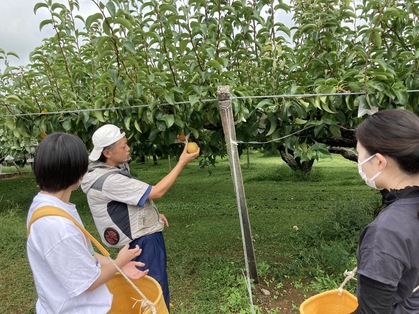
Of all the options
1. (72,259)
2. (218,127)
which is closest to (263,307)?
(218,127)

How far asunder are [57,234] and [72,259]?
10 cm

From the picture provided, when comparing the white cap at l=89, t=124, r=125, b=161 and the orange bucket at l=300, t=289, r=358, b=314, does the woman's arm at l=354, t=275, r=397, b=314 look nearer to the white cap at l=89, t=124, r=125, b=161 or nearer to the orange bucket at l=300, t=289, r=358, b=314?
the orange bucket at l=300, t=289, r=358, b=314

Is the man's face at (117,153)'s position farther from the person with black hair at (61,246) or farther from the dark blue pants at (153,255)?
the person with black hair at (61,246)

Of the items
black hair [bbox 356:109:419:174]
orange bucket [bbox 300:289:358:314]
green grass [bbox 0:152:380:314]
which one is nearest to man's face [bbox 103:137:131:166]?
orange bucket [bbox 300:289:358:314]

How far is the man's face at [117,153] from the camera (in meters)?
2.18

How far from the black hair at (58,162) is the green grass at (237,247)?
7.30 ft

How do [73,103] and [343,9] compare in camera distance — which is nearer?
[343,9]

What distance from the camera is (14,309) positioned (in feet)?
11.3

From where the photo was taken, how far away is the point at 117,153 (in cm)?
220

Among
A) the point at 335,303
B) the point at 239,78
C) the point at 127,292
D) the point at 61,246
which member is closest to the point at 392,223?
the point at 335,303

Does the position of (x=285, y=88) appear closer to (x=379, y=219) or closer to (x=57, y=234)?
(x=379, y=219)

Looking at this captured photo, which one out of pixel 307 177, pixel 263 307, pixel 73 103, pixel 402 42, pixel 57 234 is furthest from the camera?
pixel 307 177

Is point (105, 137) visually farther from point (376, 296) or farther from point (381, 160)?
point (376, 296)

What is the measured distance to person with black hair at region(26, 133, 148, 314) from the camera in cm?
123
